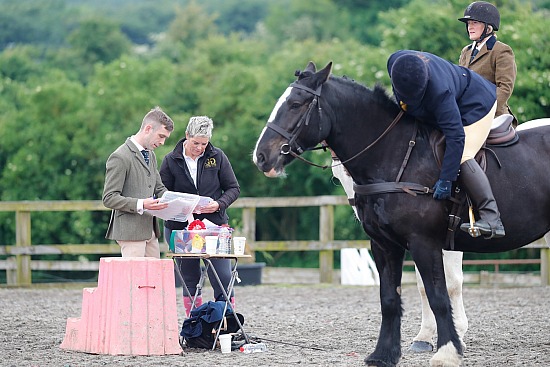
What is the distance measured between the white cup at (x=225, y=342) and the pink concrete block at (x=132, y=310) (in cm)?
35

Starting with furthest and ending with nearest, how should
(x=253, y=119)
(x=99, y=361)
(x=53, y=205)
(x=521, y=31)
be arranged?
(x=253, y=119), (x=521, y=31), (x=53, y=205), (x=99, y=361)

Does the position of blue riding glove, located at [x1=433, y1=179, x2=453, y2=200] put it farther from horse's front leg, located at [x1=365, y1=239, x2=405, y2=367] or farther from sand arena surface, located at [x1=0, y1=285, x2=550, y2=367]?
sand arena surface, located at [x1=0, y1=285, x2=550, y2=367]

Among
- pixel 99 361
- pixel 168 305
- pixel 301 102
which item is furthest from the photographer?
pixel 168 305

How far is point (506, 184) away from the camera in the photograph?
6.44 m

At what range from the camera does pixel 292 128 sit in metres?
6.19

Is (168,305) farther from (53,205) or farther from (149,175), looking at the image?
(53,205)

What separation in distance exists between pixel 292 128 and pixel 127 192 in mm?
1842

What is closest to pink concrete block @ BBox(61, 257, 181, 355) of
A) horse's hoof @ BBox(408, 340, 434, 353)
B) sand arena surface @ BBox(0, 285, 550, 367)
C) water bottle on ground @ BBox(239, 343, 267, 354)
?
sand arena surface @ BBox(0, 285, 550, 367)

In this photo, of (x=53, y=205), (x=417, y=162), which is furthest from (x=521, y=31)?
(x=417, y=162)

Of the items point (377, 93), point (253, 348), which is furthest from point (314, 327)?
point (377, 93)

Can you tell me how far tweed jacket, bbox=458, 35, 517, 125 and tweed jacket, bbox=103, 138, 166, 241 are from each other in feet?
9.16

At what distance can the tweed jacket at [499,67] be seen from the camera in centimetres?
717

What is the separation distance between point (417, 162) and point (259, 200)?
774 centimetres

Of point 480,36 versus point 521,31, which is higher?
point 521,31
